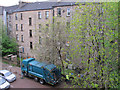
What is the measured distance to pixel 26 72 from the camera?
1783 centimetres

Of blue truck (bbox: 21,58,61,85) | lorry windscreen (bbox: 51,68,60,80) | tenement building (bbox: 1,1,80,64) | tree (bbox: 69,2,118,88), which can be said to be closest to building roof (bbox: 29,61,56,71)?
blue truck (bbox: 21,58,61,85)

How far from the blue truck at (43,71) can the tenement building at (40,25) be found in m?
1.18

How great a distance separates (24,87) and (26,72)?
8.63 ft

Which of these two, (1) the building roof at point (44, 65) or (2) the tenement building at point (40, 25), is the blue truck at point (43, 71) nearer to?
(1) the building roof at point (44, 65)

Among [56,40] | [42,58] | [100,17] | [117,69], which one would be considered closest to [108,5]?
[100,17]

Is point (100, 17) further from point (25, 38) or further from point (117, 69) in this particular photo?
point (25, 38)

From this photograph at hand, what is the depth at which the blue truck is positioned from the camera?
15.2 metres

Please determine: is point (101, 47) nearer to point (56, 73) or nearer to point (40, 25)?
point (56, 73)

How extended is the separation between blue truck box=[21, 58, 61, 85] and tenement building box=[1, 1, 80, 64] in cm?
118

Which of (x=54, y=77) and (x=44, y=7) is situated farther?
(x=44, y=7)

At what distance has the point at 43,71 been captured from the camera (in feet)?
51.2

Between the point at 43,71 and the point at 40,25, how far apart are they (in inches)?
483

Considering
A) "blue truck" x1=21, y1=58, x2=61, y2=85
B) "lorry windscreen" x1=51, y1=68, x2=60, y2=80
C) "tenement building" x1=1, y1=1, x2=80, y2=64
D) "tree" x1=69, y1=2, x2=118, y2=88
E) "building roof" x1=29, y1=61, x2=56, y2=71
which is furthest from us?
"tenement building" x1=1, y1=1, x2=80, y2=64

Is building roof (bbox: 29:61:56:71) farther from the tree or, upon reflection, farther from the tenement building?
the tree
